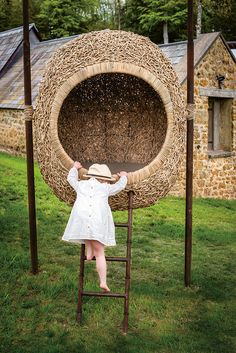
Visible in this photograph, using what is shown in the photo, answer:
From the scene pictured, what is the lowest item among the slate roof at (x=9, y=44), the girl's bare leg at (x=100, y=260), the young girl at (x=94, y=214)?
the girl's bare leg at (x=100, y=260)

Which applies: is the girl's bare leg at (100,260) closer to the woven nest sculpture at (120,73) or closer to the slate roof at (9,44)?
the woven nest sculpture at (120,73)

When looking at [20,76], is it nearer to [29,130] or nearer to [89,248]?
[29,130]

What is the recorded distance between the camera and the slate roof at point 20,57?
497 inches

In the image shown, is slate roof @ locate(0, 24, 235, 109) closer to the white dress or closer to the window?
the window

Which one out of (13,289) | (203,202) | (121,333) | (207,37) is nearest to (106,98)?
(13,289)

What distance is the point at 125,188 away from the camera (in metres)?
4.57

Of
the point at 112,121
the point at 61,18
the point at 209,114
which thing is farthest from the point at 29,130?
the point at 61,18

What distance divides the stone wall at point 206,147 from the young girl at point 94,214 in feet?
25.8

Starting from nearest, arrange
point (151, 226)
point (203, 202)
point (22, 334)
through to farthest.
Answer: point (22, 334), point (151, 226), point (203, 202)

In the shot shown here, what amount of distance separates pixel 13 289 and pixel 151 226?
12.2ft

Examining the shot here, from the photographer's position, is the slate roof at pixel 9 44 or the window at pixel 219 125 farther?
the slate roof at pixel 9 44

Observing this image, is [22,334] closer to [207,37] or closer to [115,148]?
[115,148]

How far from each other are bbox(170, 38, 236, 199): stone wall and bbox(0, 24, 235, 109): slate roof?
369 mm

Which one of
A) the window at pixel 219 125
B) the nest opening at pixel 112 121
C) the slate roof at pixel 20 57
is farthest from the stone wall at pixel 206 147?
the nest opening at pixel 112 121
